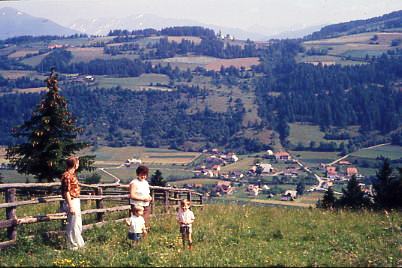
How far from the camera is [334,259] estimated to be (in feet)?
36.3

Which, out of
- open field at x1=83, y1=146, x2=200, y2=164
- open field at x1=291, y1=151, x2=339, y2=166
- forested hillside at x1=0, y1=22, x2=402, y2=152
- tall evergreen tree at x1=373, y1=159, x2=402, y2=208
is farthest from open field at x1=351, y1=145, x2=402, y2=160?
tall evergreen tree at x1=373, y1=159, x2=402, y2=208

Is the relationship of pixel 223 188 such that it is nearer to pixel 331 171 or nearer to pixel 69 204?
pixel 331 171

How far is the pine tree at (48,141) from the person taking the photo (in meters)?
27.6

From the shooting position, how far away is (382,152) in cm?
11100

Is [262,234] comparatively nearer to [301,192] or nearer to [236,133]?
[301,192]

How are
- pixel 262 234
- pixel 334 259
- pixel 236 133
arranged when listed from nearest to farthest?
pixel 334 259, pixel 262 234, pixel 236 133

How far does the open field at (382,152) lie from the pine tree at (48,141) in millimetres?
83948

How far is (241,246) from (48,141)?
690 inches

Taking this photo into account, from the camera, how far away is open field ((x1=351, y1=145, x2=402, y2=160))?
105875mm

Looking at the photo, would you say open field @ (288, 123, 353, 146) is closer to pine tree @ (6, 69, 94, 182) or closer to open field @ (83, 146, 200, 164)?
open field @ (83, 146, 200, 164)

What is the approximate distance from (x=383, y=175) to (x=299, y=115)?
413 ft

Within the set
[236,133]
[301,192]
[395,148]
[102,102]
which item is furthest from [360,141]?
[102,102]

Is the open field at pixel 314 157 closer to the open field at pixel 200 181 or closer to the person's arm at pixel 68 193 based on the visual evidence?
the open field at pixel 200 181

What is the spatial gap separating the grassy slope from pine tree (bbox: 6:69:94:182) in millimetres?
11964
